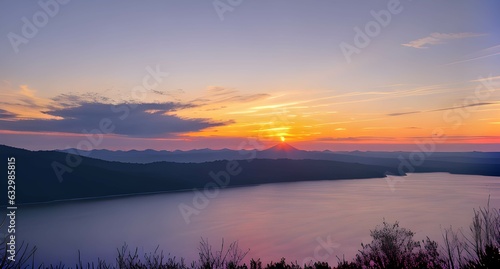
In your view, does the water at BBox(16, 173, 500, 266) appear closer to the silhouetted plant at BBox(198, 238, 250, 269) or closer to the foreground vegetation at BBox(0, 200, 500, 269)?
the silhouetted plant at BBox(198, 238, 250, 269)

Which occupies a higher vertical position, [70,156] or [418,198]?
[70,156]

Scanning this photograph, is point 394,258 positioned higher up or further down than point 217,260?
higher up

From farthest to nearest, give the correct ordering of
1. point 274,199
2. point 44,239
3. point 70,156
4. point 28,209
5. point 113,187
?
point 70,156, point 113,187, point 274,199, point 28,209, point 44,239

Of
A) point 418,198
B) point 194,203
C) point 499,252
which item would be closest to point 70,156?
point 194,203

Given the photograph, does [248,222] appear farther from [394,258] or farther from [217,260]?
[394,258]

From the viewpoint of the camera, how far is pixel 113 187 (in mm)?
146875

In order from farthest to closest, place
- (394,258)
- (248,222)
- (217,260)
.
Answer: (248,222) → (217,260) → (394,258)

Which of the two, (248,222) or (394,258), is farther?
(248,222)

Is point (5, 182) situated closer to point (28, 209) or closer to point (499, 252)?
point (28, 209)

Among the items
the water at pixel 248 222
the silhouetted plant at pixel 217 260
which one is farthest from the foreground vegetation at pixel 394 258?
the water at pixel 248 222

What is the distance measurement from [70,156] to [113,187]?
40.1 meters

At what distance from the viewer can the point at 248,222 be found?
92.8 metres

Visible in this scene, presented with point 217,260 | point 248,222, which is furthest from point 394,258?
point 248,222

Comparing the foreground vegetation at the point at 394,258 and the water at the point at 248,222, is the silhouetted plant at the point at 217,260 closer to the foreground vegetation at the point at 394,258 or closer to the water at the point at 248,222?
the foreground vegetation at the point at 394,258
